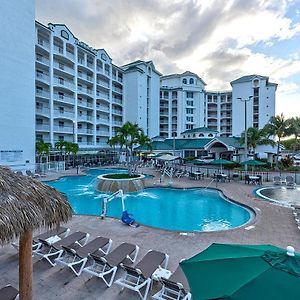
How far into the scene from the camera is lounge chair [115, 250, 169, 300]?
205 inches

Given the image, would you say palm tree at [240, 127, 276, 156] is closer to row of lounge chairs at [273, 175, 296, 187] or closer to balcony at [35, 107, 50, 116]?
row of lounge chairs at [273, 175, 296, 187]

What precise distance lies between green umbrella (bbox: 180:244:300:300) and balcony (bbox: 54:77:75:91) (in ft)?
124

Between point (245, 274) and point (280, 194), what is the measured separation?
53.2 feet

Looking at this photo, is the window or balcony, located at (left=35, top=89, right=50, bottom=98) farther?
the window

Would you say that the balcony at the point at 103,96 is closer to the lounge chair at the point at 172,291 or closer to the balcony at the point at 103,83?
the balcony at the point at 103,83

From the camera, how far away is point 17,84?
27.3 m

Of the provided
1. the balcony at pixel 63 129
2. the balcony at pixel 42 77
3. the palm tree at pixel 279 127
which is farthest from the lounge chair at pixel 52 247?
the balcony at pixel 42 77

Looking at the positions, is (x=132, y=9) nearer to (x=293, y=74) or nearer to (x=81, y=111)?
(x=293, y=74)

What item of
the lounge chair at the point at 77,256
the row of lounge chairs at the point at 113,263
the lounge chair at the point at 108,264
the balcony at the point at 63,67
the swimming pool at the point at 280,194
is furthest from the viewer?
the balcony at the point at 63,67

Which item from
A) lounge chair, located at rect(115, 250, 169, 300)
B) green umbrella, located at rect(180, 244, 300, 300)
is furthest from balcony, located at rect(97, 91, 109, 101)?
green umbrella, located at rect(180, 244, 300, 300)

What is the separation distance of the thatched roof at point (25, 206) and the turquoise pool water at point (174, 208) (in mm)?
7871

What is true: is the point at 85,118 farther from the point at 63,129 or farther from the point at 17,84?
the point at 17,84

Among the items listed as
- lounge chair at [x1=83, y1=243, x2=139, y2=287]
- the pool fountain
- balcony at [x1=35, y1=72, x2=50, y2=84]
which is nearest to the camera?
lounge chair at [x1=83, y1=243, x2=139, y2=287]

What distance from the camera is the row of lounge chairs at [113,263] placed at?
5.12 metres
